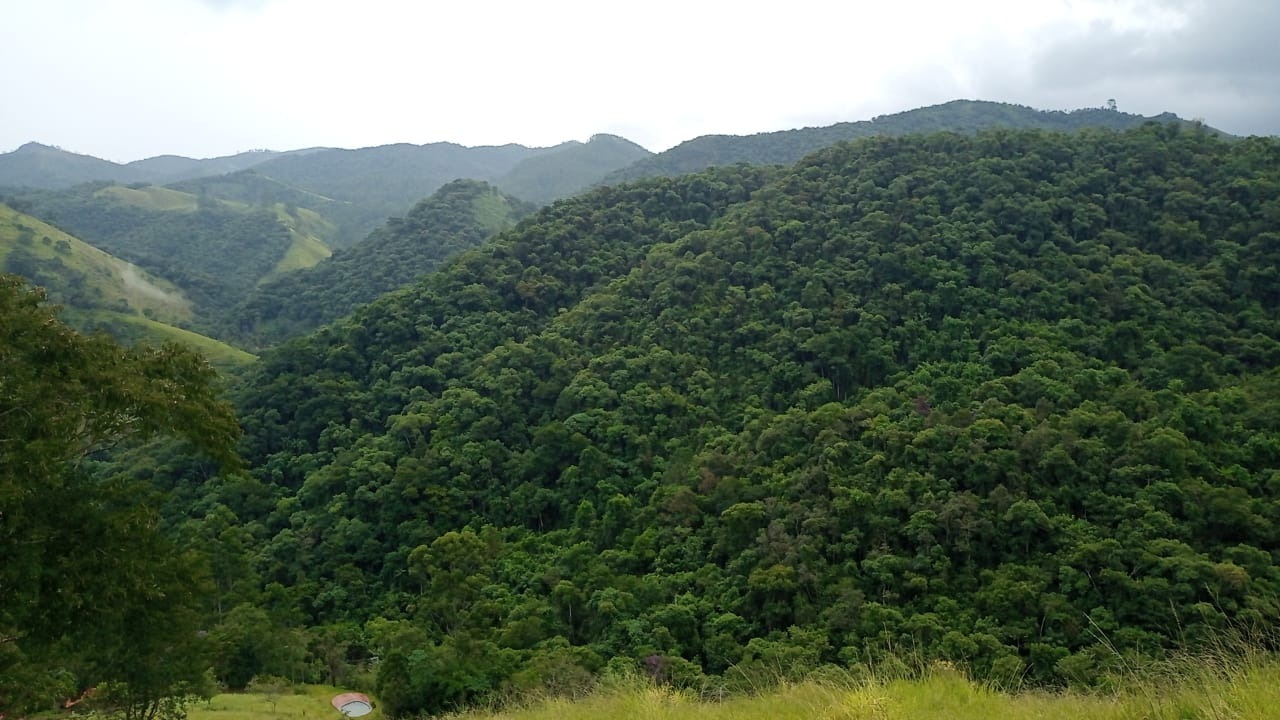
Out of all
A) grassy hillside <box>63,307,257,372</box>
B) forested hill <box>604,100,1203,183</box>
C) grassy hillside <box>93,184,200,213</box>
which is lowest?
grassy hillside <box>63,307,257,372</box>

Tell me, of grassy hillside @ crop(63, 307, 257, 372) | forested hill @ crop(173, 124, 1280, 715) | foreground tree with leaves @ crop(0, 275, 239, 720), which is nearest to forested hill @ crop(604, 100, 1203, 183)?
grassy hillside @ crop(63, 307, 257, 372)

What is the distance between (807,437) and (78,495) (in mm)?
24780

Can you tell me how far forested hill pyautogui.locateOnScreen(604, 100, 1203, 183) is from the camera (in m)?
121

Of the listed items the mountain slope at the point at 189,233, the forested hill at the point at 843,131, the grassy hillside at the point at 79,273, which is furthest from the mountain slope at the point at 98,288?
the forested hill at the point at 843,131

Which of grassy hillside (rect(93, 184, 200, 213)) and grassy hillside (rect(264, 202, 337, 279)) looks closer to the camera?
grassy hillside (rect(264, 202, 337, 279))

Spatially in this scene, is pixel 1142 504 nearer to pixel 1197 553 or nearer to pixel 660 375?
pixel 1197 553

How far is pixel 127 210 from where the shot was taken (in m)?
124

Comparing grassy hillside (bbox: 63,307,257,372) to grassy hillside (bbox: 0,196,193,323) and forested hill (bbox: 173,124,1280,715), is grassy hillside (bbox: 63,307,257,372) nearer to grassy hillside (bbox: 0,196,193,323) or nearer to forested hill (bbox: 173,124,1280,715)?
grassy hillside (bbox: 0,196,193,323)

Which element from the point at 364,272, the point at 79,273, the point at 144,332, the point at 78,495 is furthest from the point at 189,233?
the point at 78,495

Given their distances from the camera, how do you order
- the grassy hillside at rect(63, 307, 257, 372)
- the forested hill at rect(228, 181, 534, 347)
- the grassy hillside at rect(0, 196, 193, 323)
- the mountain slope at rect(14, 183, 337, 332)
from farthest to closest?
the mountain slope at rect(14, 183, 337, 332) < the forested hill at rect(228, 181, 534, 347) < the grassy hillside at rect(0, 196, 193, 323) < the grassy hillside at rect(63, 307, 257, 372)

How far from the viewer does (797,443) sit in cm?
2880

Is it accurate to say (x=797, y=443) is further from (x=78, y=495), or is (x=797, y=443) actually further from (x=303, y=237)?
(x=303, y=237)

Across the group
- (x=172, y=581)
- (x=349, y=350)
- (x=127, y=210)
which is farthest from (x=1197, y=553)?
(x=127, y=210)

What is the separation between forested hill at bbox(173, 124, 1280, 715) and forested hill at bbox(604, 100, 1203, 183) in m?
75.5
